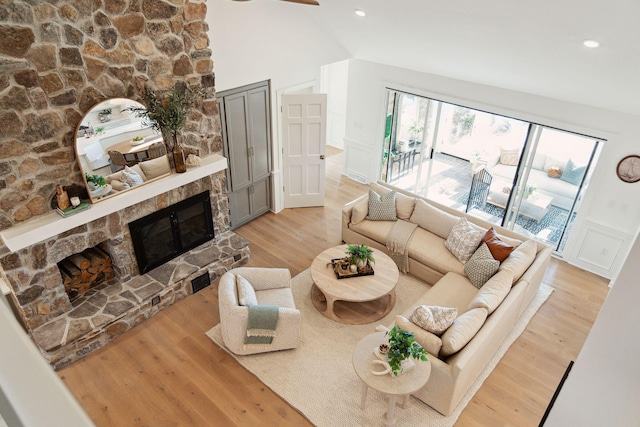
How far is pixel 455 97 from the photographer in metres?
6.73

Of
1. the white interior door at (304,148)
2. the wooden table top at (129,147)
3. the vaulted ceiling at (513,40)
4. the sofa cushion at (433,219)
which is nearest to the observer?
the vaulted ceiling at (513,40)

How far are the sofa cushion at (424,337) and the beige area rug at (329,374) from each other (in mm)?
604

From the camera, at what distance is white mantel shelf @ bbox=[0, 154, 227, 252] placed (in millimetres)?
4203

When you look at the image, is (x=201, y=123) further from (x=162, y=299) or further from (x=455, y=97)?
(x=455, y=97)

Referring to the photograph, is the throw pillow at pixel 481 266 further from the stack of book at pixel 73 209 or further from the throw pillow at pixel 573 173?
the stack of book at pixel 73 209

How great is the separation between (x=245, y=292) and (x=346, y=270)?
1.27 metres

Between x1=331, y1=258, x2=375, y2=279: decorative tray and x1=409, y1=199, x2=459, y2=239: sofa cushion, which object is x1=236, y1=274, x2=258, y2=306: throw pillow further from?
x1=409, y1=199, x2=459, y2=239: sofa cushion

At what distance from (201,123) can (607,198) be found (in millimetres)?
5282

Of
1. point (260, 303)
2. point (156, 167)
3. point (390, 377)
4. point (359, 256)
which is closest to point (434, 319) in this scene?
point (390, 377)

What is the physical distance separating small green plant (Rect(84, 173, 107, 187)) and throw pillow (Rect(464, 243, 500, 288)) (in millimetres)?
4222

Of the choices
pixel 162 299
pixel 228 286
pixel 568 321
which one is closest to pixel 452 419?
pixel 568 321

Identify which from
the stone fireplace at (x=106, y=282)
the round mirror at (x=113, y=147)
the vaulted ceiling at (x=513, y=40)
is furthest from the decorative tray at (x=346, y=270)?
the vaulted ceiling at (x=513, y=40)

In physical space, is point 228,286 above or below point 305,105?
below

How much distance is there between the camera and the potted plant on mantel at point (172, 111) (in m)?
4.89
